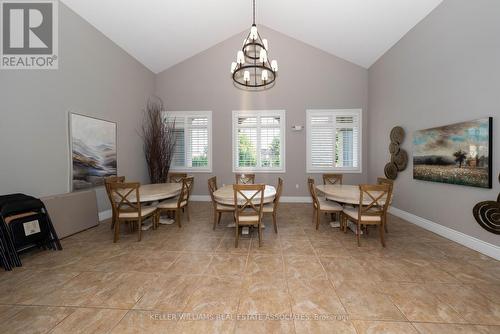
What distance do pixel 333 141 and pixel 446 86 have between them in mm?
2640

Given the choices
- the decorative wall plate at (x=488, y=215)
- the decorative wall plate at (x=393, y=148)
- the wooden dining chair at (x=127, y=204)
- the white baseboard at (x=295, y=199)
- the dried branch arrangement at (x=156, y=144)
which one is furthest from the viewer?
the white baseboard at (x=295, y=199)

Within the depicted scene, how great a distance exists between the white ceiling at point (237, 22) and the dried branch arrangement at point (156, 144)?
1499 millimetres

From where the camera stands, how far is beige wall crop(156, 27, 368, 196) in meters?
5.47

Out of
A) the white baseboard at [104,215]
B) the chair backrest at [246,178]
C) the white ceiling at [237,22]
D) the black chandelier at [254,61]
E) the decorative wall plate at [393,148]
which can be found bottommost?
the white baseboard at [104,215]

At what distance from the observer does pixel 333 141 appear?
18.2 feet

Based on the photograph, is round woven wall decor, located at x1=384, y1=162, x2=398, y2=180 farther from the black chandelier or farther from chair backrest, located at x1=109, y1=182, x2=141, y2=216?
chair backrest, located at x1=109, y1=182, x2=141, y2=216

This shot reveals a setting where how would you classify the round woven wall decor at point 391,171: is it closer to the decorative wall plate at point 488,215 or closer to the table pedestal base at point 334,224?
the decorative wall plate at point 488,215

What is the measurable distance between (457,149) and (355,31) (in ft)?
10.7

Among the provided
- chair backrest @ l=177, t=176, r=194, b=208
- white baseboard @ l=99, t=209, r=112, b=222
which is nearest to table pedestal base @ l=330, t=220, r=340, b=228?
chair backrest @ l=177, t=176, r=194, b=208

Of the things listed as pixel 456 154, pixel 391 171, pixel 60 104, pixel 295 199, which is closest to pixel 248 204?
pixel 295 199

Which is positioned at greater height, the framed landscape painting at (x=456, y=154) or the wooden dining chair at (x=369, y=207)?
the framed landscape painting at (x=456, y=154)

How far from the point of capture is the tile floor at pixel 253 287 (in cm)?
148

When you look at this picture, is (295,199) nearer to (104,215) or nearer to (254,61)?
(254,61)

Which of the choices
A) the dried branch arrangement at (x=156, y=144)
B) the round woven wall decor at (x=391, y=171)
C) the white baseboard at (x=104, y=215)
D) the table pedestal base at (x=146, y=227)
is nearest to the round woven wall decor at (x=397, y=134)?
the round woven wall decor at (x=391, y=171)
